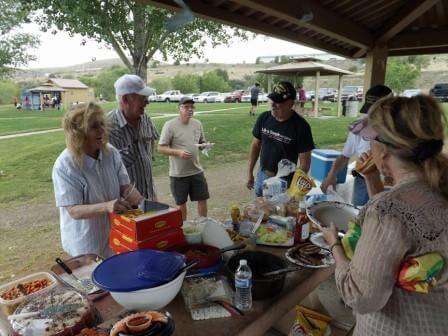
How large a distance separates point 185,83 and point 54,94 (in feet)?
49.3

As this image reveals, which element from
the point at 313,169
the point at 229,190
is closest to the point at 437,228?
the point at 313,169

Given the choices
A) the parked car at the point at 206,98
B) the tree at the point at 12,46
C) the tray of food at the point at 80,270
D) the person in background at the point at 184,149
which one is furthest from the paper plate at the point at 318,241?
the parked car at the point at 206,98

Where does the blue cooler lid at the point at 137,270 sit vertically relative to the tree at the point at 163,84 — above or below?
below

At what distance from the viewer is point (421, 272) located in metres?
1.01

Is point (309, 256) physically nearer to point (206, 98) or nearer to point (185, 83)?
point (206, 98)

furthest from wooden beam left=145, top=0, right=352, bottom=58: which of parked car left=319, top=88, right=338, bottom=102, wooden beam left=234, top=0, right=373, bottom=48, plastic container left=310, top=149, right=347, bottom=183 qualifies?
parked car left=319, top=88, right=338, bottom=102

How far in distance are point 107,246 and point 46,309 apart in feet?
3.10

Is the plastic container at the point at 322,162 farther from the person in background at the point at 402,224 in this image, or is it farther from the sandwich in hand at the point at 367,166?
the person in background at the point at 402,224

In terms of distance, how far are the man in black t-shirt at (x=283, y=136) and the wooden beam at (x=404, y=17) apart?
1747mm

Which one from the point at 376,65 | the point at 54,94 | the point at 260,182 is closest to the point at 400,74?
the point at 376,65

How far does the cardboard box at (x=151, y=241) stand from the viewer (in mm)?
1566

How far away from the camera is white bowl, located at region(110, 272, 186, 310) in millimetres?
1200

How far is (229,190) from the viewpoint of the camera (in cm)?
625

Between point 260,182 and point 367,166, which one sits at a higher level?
point 367,166
